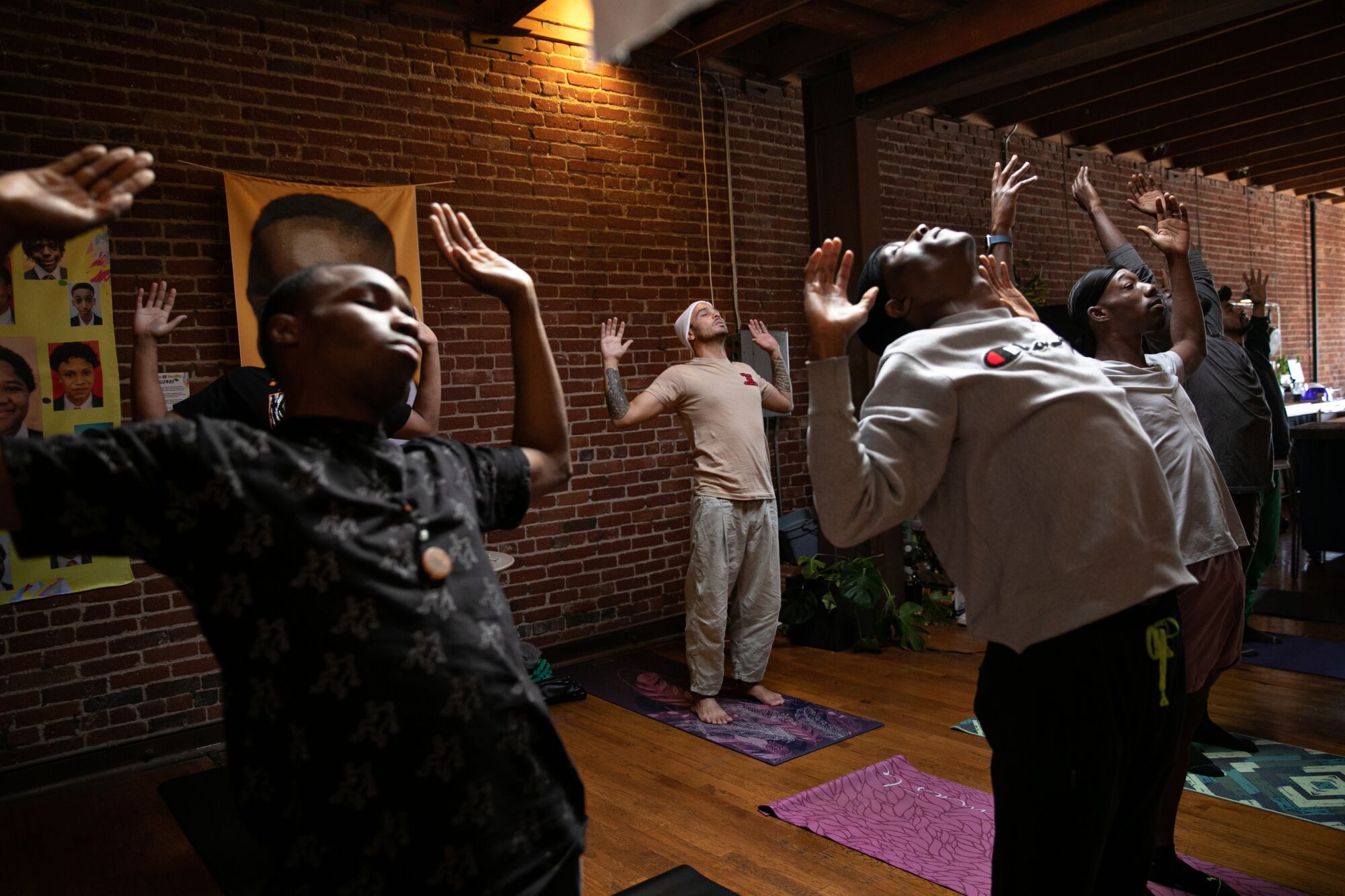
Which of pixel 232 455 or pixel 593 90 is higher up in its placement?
pixel 593 90

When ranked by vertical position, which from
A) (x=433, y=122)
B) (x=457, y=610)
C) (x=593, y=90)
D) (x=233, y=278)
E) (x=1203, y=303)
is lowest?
(x=457, y=610)

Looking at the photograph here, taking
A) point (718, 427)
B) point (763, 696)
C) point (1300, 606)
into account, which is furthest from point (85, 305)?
point (1300, 606)

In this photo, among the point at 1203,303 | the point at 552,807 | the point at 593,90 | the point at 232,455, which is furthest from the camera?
the point at 593,90

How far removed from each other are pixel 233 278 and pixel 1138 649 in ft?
12.7

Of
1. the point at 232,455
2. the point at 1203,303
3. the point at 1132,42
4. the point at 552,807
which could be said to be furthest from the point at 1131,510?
the point at 1132,42

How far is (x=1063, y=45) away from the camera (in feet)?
14.5

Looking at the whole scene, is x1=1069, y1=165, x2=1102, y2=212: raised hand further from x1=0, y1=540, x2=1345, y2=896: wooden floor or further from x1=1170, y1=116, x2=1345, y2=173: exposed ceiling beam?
x1=1170, y1=116, x2=1345, y2=173: exposed ceiling beam

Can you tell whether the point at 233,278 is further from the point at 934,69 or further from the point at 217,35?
the point at 934,69

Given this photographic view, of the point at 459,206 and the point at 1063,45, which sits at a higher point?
the point at 1063,45

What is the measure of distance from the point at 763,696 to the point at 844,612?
1034mm

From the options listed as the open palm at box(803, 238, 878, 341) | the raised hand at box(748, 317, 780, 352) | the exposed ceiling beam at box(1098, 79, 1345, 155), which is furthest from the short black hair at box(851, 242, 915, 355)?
the exposed ceiling beam at box(1098, 79, 1345, 155)

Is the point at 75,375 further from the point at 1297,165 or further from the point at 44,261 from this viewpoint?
the point at 1297,165

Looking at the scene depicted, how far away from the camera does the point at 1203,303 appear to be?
353cm

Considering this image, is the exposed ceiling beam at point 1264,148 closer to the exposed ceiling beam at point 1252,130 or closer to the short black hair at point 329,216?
the exposed ceiling beam at point 1252,130
